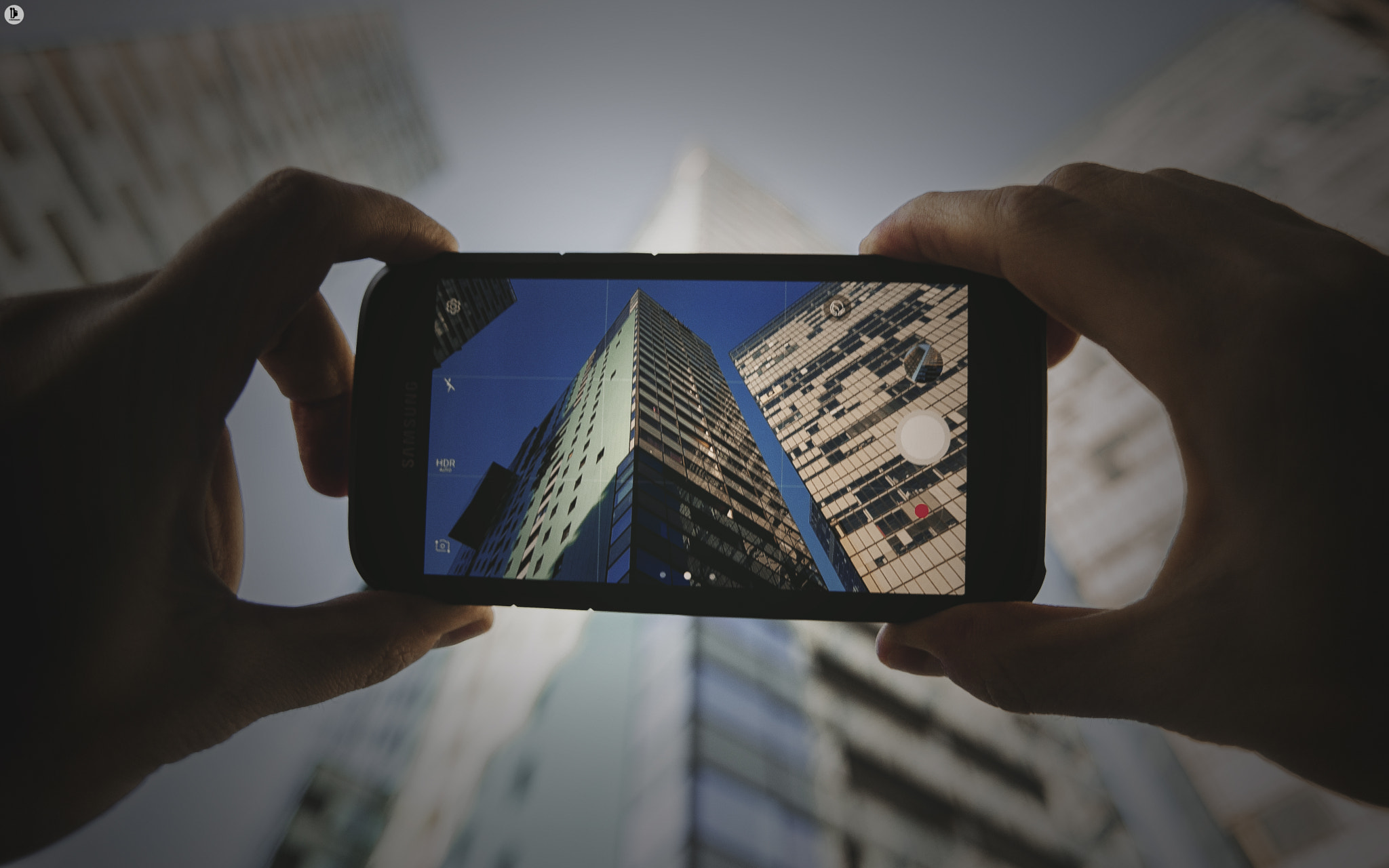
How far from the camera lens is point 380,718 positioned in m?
5.05

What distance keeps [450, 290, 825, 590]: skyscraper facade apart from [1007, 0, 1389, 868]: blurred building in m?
3.01

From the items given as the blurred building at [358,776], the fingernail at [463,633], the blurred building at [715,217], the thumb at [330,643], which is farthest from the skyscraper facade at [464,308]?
the blurred building at [715,217]

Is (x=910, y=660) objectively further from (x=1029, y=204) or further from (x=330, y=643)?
(x=330, y=643)

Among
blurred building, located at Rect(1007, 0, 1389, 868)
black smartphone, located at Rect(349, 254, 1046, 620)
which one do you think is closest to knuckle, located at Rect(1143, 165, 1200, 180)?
black smartphone, located at Rect(349, 254, 1046, 620)

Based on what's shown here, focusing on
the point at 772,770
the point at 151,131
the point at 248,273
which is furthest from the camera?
the point at 772,770

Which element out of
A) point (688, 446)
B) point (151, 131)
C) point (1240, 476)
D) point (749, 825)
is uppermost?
point (151, 131)

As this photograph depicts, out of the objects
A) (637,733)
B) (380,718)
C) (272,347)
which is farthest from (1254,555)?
(380,718)

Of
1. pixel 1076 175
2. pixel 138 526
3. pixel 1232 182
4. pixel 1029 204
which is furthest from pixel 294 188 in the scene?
pixel 1232 182

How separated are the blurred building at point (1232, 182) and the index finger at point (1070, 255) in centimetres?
276

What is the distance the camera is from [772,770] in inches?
122

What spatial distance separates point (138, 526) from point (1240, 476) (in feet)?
6.43

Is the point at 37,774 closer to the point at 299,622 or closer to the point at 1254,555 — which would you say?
the point at 299,622

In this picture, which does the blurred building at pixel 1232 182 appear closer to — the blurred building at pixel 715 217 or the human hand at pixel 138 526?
the human hand at pixel 138 526

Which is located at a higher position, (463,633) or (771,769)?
(463,633)
